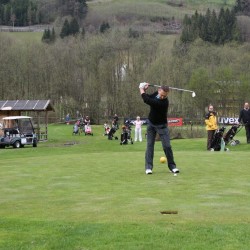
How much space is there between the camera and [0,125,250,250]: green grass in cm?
619

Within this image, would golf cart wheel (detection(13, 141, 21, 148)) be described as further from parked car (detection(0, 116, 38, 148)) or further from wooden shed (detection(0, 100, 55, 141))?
wooden shed (detection(0, 100, 55, 141))

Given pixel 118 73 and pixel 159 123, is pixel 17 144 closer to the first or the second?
pixel 159 123

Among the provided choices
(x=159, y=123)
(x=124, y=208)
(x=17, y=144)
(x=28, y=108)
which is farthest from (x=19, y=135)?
(x=124, y=208)

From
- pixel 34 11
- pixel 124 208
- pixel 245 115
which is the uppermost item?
pixel 34 11

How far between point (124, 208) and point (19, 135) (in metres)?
31.4

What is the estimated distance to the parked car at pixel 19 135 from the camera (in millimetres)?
37906

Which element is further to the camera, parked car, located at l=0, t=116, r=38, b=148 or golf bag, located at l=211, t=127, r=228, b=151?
parked car, located at l=0, t=116, r=38, b=148

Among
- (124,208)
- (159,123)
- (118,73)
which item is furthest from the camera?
(118,73)

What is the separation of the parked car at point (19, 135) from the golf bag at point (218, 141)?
18.4 metres

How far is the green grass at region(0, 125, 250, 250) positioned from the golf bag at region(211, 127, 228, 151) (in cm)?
937

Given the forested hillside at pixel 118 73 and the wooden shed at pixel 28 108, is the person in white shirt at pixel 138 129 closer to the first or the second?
the wooden shed at pixel 28 108

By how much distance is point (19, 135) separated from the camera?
38562 millimetres

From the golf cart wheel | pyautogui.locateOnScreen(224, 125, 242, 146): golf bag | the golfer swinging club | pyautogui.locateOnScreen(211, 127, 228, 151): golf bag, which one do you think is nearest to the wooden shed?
the golf cart wheel

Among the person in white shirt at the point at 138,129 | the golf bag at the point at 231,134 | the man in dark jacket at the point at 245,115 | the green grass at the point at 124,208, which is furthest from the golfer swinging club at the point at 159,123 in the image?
the person in white shirt at the point at 138,129
